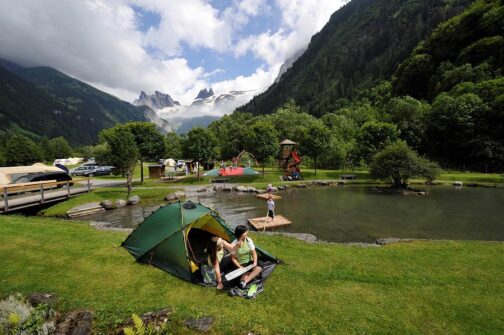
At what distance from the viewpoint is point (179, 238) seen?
10.0 m

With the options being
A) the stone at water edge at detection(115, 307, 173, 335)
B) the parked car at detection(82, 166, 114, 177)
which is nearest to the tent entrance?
the stone at water edge at detection(115, 307, 173, 335)

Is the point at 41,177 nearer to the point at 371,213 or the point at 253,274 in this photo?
the point at 253,274

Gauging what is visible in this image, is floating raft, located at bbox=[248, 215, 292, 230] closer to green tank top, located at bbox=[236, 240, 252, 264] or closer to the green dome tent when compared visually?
the green dome tent

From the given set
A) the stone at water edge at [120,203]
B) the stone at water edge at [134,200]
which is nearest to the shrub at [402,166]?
the stone at water edge at [134,200]

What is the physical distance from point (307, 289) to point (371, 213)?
17825 millimetres

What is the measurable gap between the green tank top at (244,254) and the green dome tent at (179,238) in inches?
33.7

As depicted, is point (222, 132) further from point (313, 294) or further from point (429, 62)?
point (313, 294)

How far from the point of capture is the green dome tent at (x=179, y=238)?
9.49 metres

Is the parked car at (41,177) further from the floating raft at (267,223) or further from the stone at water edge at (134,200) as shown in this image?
the floating raft at (267,223)

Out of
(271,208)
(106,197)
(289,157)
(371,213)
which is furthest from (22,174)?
(289,157)

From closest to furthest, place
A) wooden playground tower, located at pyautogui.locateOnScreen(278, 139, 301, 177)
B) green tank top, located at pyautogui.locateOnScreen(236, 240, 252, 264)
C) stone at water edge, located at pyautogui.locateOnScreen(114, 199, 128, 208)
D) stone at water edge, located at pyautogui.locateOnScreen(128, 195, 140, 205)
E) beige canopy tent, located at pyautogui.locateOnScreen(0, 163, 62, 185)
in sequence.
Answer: green tank top, located at pyautogui.locateOnScreen(236, 240, 252, 264) < beige canopy tent, located at pyautogui.locateOnScreen(0, 163, 62, 185) < stone at water edge, located at pyautogui.locateOnScreen(114, 199, 128, 208) < stone at water edge, located at pyautogui.locateOnScreen(128, 195, 140, 205) < wooden playground tower, located at pyautogui.locateOnScreen(278, 139, 301, 177)

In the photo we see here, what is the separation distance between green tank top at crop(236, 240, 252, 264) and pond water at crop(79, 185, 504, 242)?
9.45 meters

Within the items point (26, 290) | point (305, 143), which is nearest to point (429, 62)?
point (305, 143)

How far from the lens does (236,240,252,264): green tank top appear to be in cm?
887
